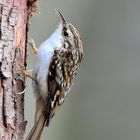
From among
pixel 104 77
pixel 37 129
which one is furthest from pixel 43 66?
pixel 104 77

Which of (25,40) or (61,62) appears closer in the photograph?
(25,40)

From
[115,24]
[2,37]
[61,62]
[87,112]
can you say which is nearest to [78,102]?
[87,112]

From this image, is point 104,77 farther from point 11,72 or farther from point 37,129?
point 11,72

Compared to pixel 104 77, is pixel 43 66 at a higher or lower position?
higher

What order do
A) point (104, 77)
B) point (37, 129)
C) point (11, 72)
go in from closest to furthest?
point (11, 72) → point (37, 129) → point (104, 77)

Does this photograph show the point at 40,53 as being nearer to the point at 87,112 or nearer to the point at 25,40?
the point at 25,40

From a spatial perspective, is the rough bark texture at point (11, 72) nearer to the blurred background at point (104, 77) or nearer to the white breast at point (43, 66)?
the white breast at point (43, 66)

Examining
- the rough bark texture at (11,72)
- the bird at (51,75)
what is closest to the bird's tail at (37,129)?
the bird at (51,75)
